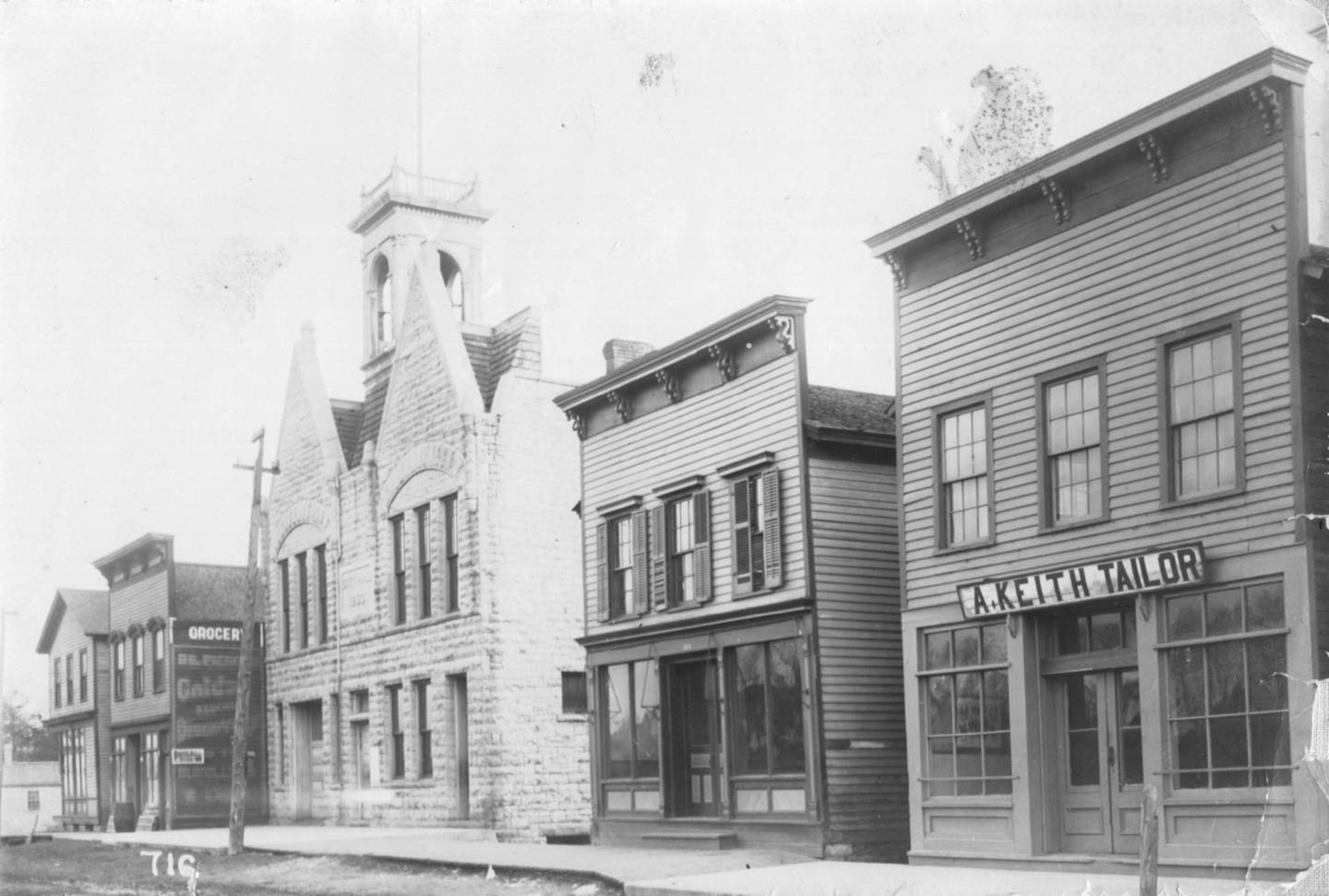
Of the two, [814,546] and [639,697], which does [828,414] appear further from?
[639,697]

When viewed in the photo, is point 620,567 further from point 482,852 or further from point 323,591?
point 323,591

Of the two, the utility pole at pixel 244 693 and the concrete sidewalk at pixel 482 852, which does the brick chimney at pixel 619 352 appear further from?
the concrete sidewalk at pixel 482 852

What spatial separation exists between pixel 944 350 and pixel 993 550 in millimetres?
2759

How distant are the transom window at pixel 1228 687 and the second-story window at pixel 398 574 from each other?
856 inches

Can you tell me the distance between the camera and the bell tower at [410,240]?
39.8 meters

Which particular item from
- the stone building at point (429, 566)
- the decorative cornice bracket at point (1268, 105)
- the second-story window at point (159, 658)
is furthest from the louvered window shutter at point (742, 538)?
the second-story window at point (159, 658)

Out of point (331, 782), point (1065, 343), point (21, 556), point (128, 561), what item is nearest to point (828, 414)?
point (1065, 343)

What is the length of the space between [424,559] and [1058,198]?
1980cm

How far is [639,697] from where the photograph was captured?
26.5 m

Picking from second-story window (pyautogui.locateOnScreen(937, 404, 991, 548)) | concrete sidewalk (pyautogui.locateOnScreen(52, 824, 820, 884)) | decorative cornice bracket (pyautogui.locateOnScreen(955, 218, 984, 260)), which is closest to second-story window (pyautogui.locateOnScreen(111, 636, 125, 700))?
concrete sidewalk (pyautogui.locateOnScreen(52, 824, 820, 884))

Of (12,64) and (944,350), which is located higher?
(12,64)

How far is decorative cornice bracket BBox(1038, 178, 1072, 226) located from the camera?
18.5 m

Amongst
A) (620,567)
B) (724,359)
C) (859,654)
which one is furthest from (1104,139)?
(620,567)

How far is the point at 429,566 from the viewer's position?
3450 centimetres
